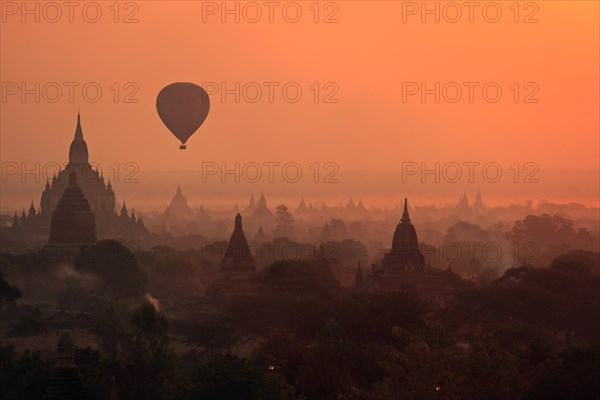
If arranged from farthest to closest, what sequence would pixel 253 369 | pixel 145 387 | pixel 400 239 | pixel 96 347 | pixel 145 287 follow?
pixel 145 287
pixel 400 239
pixel 96 347
pixel 145 387
pixel 253 369

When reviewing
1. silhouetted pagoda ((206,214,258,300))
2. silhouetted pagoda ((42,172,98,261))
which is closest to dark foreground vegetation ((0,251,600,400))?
silhouetted pagoda ((206,214,258,300))

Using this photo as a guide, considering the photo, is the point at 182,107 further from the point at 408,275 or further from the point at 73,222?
the point at 73,222

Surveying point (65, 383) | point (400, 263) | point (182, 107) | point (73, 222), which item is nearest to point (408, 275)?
point (400, 263)

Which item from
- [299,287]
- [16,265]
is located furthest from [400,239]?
[16,265]

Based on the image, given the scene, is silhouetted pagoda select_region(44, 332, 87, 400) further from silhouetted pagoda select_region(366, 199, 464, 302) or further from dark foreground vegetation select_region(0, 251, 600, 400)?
silhouetted pagoda select_region(366, 199, 464, 302)

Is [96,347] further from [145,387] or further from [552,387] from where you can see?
[552,387]
